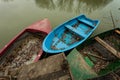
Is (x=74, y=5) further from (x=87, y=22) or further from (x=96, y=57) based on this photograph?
(x=96, y=57)

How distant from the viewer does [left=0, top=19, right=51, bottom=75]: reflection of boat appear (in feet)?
14.4

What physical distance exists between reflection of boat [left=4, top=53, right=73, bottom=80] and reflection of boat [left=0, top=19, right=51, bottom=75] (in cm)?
122

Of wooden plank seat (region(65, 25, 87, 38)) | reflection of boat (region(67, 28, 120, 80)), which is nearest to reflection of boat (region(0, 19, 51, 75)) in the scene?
wooden plank seat (region(65, 25, 87, 38))

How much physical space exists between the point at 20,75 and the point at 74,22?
3.42 m

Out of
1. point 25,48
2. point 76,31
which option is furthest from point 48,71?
point 76,31

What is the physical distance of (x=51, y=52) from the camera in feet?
13.4

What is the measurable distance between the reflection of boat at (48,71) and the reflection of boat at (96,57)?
0.90 metres

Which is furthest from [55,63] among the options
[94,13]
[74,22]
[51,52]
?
[94,13]

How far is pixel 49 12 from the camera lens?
24.7 feet

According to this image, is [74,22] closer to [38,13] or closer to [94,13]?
[94,13]

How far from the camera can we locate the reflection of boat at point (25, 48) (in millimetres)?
4379

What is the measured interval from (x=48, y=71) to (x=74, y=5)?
6.20m

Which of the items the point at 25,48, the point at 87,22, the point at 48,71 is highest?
the point at 48,71

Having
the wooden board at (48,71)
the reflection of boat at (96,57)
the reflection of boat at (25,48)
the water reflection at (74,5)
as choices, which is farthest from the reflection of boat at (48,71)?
the water reflection at (74,5)
